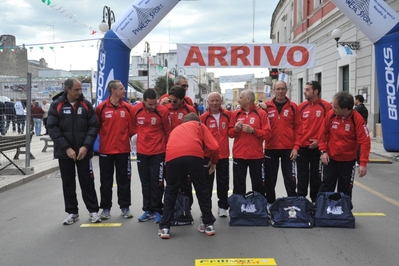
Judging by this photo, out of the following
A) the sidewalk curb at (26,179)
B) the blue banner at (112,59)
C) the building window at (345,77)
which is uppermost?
the building window at (345,77)

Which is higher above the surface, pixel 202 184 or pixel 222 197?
pixel 202 184

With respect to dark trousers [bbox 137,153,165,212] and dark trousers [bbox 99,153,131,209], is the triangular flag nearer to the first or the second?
dark trousers [bbox 137,153,165,212]

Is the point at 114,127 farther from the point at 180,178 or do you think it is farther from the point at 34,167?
the point at 34,167

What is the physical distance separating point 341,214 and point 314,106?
171 centimetres

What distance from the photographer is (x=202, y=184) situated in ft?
15.2

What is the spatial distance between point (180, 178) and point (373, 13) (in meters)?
5.75

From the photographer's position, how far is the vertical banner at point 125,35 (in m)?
7.63

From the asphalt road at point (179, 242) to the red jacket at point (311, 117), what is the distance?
1.39m

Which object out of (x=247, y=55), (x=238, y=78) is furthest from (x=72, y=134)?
(x=238, y=78)

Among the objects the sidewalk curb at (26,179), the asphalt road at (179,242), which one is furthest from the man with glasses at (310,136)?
the sidewalk curb at (26,179)

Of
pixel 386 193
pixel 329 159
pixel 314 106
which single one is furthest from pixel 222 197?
pixel 386 193

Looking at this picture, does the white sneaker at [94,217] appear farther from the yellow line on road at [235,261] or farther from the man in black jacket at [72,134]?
the yellow line on road at [235,261]

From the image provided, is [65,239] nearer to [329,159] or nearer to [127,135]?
[127,135]

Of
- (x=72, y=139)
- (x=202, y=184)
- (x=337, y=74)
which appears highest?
(x=337, y=74)
